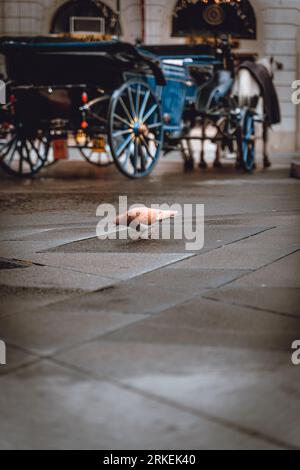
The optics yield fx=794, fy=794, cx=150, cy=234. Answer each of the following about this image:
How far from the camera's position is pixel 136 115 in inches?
415

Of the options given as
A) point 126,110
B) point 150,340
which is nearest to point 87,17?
point 126,110

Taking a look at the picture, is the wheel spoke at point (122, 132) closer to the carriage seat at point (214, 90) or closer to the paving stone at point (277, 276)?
the carriage seat at point (214, 90)

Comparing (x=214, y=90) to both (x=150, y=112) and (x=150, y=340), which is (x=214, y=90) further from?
(x=150, y=340)

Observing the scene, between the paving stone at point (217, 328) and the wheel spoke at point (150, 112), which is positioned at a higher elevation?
the wheel spoke at point (150, 112)

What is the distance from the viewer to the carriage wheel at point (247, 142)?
1262 centimetres

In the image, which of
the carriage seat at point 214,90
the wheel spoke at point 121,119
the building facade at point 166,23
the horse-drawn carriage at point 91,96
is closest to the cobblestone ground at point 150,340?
the wheel spoke at point 121,119

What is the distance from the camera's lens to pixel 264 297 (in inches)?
152

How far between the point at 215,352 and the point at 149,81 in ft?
27.9

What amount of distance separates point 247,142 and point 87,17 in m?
11.3

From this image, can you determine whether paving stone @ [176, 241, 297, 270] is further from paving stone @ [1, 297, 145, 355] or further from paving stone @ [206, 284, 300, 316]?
paving stone @ [1, 297, 145, 355]

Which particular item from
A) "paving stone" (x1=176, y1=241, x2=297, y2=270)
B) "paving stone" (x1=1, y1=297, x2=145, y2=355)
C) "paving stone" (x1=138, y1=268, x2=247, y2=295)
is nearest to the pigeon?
"paving stone" (x1=176, y1=241, x2=297, y2=270)

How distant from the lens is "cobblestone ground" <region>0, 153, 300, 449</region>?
2367 millimetres

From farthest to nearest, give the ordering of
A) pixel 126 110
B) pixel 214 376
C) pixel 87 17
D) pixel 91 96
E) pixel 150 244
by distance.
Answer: pixel 87 17 → pixel 91 96 → pixel 126 110 → pixel 150 244 → pixel 214 376
